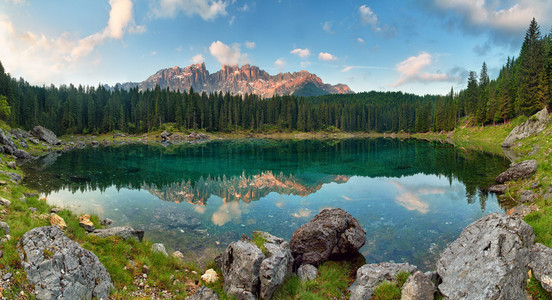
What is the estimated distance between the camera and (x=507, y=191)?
23.6 metres

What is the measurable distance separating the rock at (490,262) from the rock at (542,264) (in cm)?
19

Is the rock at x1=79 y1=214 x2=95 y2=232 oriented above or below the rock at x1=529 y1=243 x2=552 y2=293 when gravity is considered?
below

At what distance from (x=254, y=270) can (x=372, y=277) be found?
4391 mm

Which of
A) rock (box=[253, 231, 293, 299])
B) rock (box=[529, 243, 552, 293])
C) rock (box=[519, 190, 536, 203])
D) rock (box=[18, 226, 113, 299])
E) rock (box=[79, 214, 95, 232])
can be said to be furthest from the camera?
rock (box=[519, 190, 536, 203])

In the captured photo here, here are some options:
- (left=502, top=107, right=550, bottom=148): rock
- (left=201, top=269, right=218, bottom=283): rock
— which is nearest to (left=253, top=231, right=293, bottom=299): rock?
(left=201, top=269, right=218, bottom=283): rock

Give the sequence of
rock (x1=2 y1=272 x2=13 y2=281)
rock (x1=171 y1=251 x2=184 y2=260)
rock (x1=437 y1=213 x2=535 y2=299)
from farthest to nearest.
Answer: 1. rock (x1=171 y1=251 x2=184 y2=260)
2. rock (x1=437 y1=213 x2=535 y2=299)
3. rock (x1=2 y1=272 x2=13 y2=281)

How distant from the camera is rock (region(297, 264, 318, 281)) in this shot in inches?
427

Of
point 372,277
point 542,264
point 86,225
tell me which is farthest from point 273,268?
point 86,225

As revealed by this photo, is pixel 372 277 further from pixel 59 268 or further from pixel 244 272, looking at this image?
pixel 59 268

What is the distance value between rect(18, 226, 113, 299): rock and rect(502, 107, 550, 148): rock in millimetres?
69740

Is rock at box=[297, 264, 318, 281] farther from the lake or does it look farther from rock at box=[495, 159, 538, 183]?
rock at box=[495, 159, 538, 183]

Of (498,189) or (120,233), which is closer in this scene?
(120,233)

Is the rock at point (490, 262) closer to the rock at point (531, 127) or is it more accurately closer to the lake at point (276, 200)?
the lake at point (276, 200)

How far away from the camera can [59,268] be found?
7.28 metres
